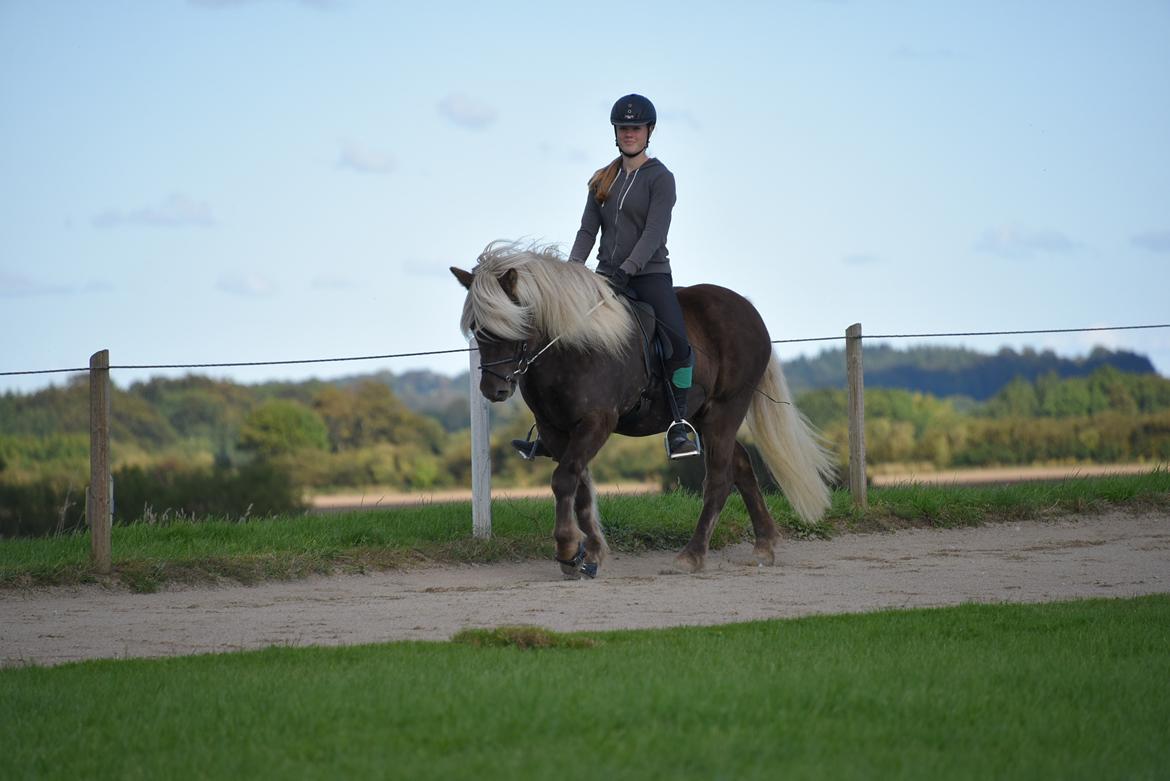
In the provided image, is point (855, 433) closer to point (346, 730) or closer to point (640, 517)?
point (640, 517)

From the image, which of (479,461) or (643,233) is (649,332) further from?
(479,461)

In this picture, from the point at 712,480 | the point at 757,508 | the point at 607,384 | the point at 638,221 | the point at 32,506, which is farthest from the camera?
A: the point at 32,506

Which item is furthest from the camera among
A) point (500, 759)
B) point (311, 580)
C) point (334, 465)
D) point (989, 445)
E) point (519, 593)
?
point (334, 465)

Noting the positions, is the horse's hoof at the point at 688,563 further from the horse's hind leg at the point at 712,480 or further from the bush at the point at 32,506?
the bush at the point at 32,506

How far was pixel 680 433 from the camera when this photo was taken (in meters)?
9.95

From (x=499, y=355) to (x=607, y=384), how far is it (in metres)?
0.91

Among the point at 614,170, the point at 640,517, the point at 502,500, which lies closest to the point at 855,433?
the point at 640,517

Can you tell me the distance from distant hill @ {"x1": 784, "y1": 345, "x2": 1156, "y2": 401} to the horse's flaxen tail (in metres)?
17.4

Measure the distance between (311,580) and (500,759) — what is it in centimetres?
592

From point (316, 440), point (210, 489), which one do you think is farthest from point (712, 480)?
point (316, 440)

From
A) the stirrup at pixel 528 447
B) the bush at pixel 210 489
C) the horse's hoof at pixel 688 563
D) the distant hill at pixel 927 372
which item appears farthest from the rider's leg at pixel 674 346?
the bush at pixel 210 489

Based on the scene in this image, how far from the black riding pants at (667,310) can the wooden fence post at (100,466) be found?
370cm

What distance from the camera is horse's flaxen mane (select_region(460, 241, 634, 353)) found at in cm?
894

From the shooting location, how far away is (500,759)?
4.43 m
